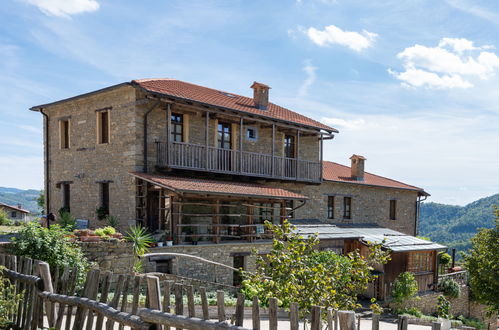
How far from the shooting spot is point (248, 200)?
17500 mm

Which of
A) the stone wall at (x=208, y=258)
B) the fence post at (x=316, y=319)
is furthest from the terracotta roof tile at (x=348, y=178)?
the fence post at (x=316, y=319)

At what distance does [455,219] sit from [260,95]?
4787 inches

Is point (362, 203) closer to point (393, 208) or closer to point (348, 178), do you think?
point (348, 178)

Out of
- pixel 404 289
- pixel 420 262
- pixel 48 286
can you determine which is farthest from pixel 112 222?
pixel 420 262

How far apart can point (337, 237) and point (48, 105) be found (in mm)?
14794

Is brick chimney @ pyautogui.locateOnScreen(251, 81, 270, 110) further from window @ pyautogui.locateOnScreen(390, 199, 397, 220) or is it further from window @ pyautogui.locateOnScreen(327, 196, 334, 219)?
window @ pyautogui.locateOnScreen(390, 199, 397, 220)

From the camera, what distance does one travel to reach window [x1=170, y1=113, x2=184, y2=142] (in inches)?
690

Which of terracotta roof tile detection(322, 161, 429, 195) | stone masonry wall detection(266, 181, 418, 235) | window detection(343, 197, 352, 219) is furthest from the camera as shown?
window detection(343, 197, 352, 219)

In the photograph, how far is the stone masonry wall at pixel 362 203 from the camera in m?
23.6

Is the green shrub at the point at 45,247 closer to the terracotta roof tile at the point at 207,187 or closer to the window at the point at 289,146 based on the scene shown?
the terracotta roof tile at the point at 207,187

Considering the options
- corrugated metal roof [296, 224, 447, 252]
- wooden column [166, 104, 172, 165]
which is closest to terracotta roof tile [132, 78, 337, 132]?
wooden column [166, 104, 172, 165]

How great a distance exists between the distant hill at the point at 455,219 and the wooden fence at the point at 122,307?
105450 millimetres

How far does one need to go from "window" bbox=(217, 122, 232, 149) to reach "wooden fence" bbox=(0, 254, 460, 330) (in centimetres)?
1259

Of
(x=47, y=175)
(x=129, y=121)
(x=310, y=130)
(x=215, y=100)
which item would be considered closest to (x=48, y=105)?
(x=47, y=175)
